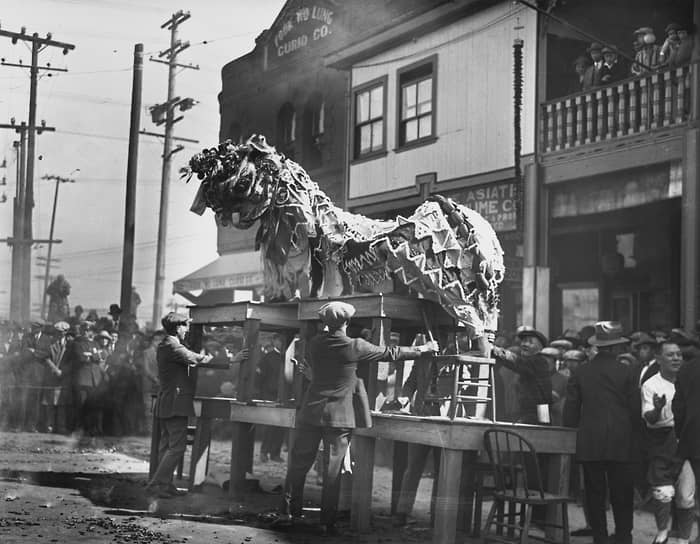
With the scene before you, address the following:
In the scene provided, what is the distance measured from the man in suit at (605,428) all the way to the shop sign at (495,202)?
6.52 m

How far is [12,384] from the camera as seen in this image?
16.1 metres

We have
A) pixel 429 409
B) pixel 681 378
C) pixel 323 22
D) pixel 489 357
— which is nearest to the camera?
pixel 681 378

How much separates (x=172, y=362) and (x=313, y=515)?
2031 millimetres

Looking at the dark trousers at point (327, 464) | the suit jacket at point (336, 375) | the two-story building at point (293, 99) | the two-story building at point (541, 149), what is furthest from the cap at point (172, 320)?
the two-story building at point (541, 149)

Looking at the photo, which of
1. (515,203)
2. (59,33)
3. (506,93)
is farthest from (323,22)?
(59,33)

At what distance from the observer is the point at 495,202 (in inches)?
566

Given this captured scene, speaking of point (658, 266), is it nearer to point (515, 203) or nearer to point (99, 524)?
→ point (515, 203)

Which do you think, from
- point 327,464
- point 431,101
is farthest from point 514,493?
point 431,101

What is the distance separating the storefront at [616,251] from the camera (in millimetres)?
13281

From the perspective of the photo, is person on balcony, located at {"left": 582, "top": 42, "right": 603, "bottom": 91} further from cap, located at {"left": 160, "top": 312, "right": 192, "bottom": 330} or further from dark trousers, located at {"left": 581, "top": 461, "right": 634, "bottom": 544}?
dark trousers, located at {"left": 581, "top": 461, "right": 634, "bottom": 544}

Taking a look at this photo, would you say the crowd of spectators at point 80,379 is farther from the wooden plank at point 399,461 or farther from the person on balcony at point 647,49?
the person on balcony at point 647,49

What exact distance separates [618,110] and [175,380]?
666 centimetres

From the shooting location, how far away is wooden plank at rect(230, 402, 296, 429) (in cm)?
899

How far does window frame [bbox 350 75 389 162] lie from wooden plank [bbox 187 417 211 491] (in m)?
6.40
